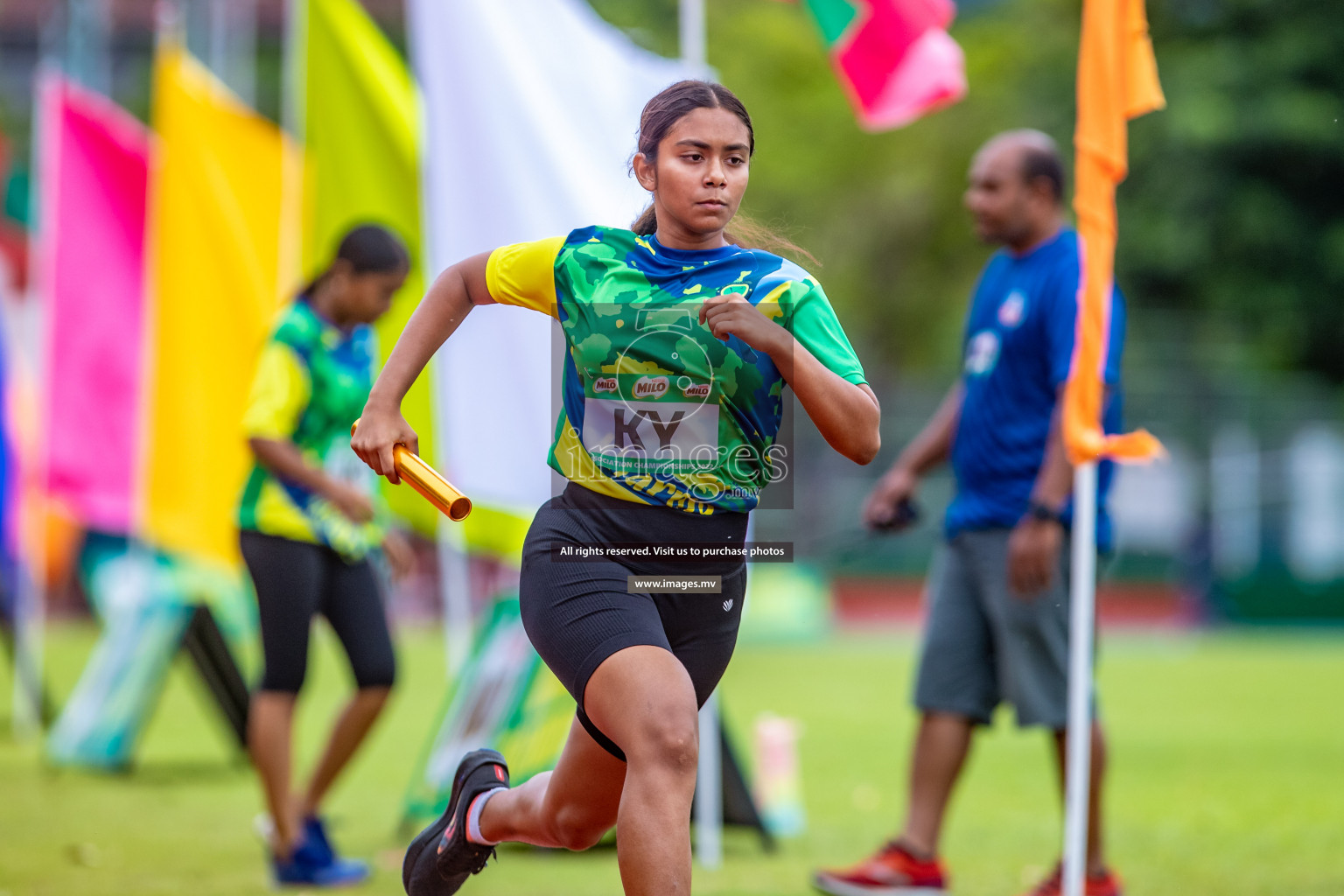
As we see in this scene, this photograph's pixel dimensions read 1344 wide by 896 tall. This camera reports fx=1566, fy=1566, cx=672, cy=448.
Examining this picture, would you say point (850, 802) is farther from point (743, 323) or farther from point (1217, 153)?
point (1217, 153)

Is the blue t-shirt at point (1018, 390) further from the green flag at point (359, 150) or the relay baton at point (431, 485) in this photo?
the green flag at point (359, 150)

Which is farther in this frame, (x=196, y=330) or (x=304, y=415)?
(x=196, y=330)

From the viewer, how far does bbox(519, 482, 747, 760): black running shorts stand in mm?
3236

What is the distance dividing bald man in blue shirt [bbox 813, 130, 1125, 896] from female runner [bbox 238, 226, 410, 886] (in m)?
1.75

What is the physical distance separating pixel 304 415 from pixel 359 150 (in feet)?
8.90

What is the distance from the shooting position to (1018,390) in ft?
17.1

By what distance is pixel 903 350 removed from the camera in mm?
37375

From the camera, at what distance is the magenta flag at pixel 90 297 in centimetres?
959

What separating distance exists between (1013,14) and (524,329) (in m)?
32.5

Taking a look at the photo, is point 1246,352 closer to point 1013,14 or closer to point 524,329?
point 1013,14

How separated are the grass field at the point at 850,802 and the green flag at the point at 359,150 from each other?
2070 millimetres

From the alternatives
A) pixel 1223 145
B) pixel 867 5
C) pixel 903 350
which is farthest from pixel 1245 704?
pixel 903 350

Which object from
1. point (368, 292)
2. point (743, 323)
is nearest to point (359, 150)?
point (368, 292)

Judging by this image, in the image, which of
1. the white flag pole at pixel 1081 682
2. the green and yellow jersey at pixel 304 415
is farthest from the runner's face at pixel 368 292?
the white flag pole at pixel 1081 682
